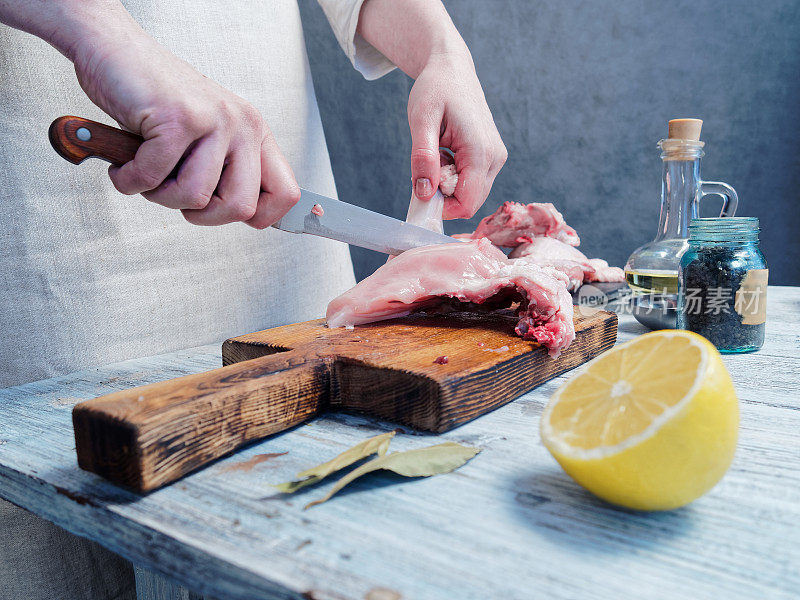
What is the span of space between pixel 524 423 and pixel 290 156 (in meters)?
1.18

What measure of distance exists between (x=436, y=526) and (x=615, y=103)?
3412 mm

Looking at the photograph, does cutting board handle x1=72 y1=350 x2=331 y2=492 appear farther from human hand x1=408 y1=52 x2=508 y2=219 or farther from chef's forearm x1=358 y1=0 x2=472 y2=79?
chef's forearm x1=358 y1=0 x2=472 y2=79

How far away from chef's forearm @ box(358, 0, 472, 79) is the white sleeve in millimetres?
44

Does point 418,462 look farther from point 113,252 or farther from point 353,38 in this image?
point 353,38

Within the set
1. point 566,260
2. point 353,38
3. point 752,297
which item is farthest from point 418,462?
point 353,38

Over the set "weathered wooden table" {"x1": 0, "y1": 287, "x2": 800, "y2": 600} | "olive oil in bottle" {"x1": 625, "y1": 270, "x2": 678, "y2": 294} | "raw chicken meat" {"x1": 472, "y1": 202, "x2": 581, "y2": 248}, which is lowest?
"weathered wooden table" {"x1": 0, "y1": 287, "x2": 800, "y2": 600}

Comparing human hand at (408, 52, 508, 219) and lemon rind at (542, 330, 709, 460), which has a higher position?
human hand at (408, 52, 508, 219)

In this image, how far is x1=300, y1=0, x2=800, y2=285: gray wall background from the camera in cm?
Answer: 310

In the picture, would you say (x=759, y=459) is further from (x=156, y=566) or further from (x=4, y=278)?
(x=4, y=278)

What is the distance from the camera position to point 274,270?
168 centimetres

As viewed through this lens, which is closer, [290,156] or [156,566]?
[156,566]

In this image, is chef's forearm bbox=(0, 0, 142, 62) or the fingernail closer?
chef's forearm bbox=(0, 0, 142, 62)

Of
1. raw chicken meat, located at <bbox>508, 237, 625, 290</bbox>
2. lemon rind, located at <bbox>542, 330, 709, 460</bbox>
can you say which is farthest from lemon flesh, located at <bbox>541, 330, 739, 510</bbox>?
raw chicken meat, located at <bbox>508, 237, 625, 290</bbox>

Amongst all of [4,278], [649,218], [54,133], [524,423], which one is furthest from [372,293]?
[649,218]
